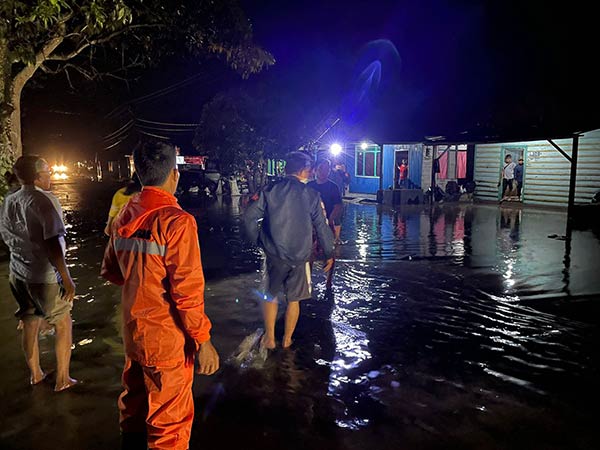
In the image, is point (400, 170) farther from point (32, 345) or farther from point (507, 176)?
point (32, 345)

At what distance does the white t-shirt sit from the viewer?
3494 mm

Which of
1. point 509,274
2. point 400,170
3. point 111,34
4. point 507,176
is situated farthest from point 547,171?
point 111,34

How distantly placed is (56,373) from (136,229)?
246 centimetres

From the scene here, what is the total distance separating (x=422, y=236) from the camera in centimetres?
1203

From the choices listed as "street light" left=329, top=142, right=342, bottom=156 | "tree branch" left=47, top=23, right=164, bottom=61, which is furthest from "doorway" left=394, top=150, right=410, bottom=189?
"tree branch" left=47, top=23, right=164, bottom=61

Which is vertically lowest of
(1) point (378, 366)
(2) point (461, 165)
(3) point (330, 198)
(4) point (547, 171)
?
(1) point (378, 366)

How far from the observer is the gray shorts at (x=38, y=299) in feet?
11.9

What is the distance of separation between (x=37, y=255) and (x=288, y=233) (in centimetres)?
224

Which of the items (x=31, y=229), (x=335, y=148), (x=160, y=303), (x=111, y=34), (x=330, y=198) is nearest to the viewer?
(x=160, y=303)

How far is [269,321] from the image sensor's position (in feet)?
15.6

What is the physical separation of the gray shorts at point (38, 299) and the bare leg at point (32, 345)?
0.22 feet

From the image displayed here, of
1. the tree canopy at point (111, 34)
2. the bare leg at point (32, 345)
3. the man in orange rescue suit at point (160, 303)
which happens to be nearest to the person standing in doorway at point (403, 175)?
the tree canopy at point (111, 34)

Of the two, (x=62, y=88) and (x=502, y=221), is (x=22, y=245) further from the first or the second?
(x=62, y=88)

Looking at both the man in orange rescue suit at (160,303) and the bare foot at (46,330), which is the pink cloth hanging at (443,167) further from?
the man in orange rescue suit at (160,303)
